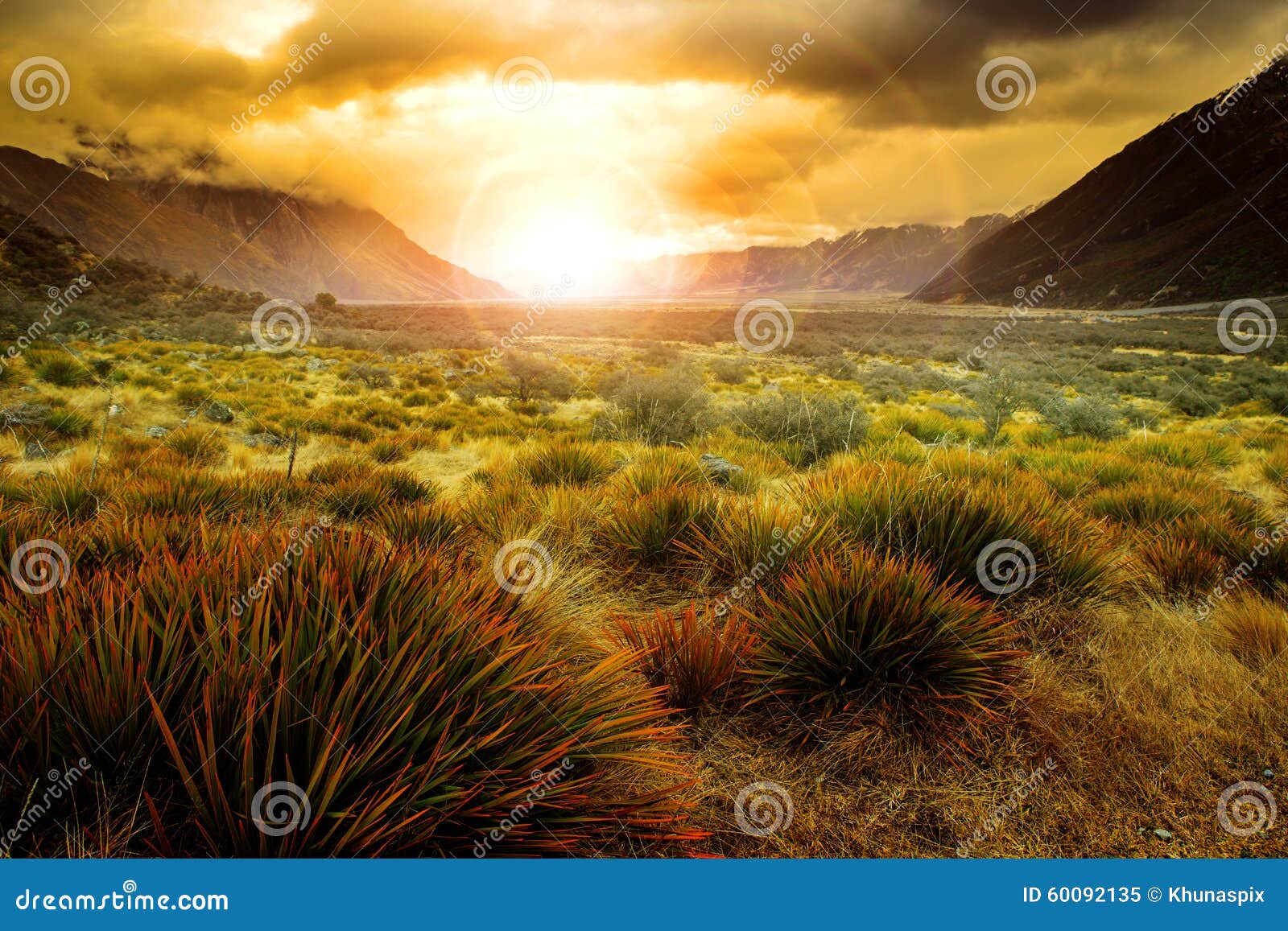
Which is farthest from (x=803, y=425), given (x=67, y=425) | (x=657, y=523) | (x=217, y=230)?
(x=217, y=230)

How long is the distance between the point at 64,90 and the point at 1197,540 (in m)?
14.7

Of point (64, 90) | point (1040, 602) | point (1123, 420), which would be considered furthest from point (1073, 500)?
point (64, 90)

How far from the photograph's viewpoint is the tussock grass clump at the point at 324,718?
4.77 ft

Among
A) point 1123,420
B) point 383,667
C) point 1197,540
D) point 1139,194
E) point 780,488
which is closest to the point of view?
point 383,667

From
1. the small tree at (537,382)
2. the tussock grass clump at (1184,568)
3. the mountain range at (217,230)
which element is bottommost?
the tussock grass clump at (1184,568)

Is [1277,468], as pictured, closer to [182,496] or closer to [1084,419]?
[1084,419]

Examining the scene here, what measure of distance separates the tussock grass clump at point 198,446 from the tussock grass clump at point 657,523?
618 cm

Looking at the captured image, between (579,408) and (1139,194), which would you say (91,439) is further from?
(1139,194)

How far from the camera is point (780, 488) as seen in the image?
6.65 meters

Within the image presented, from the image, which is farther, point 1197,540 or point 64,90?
point 64,90

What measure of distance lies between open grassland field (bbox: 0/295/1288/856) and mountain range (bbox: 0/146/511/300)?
917 centimetres

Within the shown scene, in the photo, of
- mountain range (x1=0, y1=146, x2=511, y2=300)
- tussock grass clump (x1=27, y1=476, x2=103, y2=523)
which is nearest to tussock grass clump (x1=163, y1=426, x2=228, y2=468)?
tussock grass clump (x1=27, y1=476, x2=103, y2=523)

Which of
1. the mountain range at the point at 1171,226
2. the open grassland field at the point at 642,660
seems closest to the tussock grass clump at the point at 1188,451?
the open grassland field at the point at 642,660

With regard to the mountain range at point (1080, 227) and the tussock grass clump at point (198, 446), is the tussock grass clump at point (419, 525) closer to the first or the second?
the tussock grass clump at point (198, 446)
